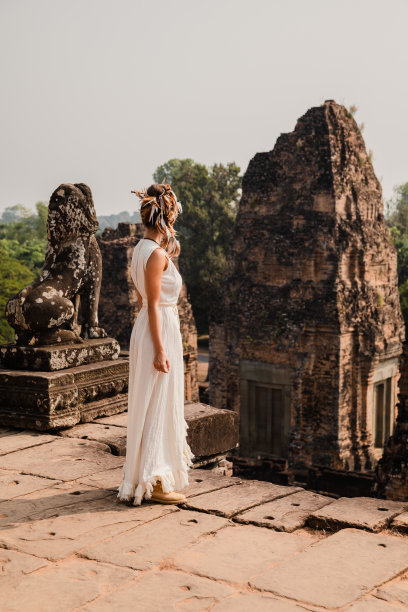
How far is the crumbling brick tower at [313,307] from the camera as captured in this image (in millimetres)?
14883

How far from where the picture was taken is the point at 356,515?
3.81m

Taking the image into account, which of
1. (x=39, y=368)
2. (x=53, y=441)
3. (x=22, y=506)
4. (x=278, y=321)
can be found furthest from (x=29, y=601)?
(x=278, y=321)

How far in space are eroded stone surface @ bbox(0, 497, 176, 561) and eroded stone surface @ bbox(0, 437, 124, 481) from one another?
611 mm

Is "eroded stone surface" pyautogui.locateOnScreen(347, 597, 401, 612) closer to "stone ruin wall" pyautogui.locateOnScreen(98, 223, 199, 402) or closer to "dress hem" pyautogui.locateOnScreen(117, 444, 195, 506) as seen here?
"dress hem" pyautogui.locateOnScreen(117, 444, 195, 506)

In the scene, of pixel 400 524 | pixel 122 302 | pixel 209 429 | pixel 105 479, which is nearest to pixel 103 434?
pixel 209 429

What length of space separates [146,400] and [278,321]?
11.5 meters

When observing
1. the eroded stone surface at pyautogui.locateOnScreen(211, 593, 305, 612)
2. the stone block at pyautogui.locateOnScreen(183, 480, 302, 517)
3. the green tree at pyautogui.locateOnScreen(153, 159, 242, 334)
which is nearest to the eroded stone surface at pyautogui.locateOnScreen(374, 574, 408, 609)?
the eroded stone surface at pyautogui.locateOnScreen(211, 593, 305, 612)

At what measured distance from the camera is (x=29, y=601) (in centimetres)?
286

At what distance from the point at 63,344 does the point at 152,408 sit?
82.4 inches

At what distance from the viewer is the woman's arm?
12.8 feet

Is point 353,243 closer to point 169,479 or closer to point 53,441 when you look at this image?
point 53,441

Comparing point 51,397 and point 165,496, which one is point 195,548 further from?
point 51,397

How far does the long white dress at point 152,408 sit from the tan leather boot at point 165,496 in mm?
41

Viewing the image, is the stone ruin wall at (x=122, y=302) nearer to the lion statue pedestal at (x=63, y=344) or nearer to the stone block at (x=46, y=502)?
the lion statue pedestal at (x=63, y=344)
